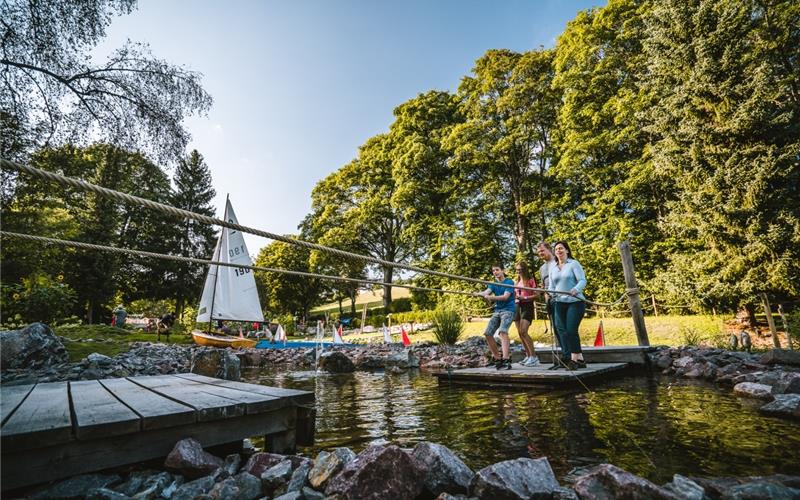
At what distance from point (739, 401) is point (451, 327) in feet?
30.3

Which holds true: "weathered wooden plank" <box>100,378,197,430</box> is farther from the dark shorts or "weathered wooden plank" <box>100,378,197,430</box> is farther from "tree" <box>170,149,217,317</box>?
"tree" <box>170,149,217,317</box>

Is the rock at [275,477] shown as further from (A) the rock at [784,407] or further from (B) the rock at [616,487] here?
(A) the rock at [784,407]

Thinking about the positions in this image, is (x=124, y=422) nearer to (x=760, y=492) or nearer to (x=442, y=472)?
(x=442, y=472)

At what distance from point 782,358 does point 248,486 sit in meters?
7.08

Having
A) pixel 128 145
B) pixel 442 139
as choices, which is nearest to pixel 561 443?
pixel 128 145

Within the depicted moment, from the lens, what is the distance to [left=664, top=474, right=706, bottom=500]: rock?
1.53 m

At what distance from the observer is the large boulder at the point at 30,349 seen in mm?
7363

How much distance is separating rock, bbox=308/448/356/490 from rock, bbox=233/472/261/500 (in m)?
0.26

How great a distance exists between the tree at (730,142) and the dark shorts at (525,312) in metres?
9.30

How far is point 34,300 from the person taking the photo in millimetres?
13555

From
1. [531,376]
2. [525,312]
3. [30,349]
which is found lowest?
[531,376]

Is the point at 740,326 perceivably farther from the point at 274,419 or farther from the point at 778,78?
the point at 274,419

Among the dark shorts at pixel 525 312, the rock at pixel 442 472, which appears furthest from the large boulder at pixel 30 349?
the dark shorts at pixel 525 312

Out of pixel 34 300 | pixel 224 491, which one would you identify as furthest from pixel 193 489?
pixel 34 300
